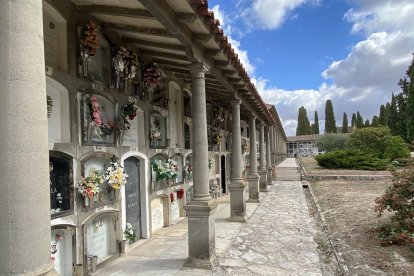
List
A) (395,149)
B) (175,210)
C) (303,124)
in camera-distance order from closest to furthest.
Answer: (175,210)
(395,149)
(303,124)

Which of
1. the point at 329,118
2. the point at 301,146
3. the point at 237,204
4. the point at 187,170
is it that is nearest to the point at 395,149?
the point at 237,204

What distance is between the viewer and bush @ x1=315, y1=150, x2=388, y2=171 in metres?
23.7

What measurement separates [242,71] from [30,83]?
5.86 m

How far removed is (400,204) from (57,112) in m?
5.92

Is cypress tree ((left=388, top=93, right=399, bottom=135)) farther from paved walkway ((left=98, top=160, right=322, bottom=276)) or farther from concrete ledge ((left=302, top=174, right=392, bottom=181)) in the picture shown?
paved walkway ((left=98, top=160, right=322, bottom=276))

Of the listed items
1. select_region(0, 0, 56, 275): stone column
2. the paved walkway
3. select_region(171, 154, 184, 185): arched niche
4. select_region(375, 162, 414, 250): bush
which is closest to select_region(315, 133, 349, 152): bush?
the paved walkway

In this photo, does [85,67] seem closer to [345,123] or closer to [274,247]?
[274,247]

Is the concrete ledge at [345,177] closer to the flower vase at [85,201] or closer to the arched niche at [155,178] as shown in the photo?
the arched niche at [155,178]

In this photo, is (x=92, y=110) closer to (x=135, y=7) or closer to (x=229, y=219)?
(x=135, y=7)

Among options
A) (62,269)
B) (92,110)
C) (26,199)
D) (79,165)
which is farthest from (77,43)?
(26,199)

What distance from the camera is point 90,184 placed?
4840 mm

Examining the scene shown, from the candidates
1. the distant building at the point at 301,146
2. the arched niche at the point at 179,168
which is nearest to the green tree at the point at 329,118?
the distant building at the point at 301,146

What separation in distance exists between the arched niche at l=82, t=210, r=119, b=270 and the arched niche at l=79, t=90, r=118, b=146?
43.5 inches

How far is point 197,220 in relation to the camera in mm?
5324
